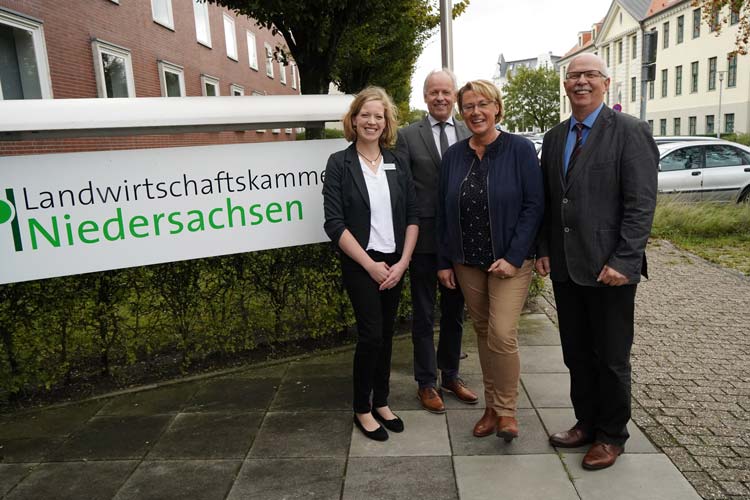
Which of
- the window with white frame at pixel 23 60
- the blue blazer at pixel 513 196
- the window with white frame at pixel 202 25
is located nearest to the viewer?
the blue blazer at pixel 513 196

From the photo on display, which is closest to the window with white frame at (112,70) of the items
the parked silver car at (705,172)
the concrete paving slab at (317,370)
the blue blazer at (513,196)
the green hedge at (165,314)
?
the green hedge at (165,314)

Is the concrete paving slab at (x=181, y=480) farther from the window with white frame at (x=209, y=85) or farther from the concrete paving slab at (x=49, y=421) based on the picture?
the window with white frame at (x=209, y=85)

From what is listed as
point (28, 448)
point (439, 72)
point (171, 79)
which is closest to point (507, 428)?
point (439, 72)

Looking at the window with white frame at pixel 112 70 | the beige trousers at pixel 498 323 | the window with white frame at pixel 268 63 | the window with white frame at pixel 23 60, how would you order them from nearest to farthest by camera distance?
the beige trousers at pixel 498 323, the window with white frame at pixel 23 60, the window with white frame at pixel 112 70, the window with white frame at pixel 268 63

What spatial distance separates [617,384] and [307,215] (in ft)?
7.71

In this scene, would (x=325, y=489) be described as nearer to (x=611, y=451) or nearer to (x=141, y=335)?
(x=611, y=451)

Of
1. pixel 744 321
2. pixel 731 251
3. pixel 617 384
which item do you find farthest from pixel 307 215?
pixel 731 251

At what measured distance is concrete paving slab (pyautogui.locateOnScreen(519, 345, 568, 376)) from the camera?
14.1ft

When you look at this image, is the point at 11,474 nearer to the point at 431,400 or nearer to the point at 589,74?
the point at 431,400

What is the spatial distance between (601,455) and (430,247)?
1.48 meters

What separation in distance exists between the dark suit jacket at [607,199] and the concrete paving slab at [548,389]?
116 centimetres

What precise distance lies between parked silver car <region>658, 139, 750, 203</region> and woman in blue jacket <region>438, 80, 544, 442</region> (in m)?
9.36

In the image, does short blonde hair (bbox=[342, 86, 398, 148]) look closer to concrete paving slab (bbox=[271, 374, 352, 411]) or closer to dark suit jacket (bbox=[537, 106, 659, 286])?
dark suit jacket (bbox=[537, 106, 659, 286])

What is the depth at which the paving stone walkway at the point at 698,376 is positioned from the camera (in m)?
3.01
